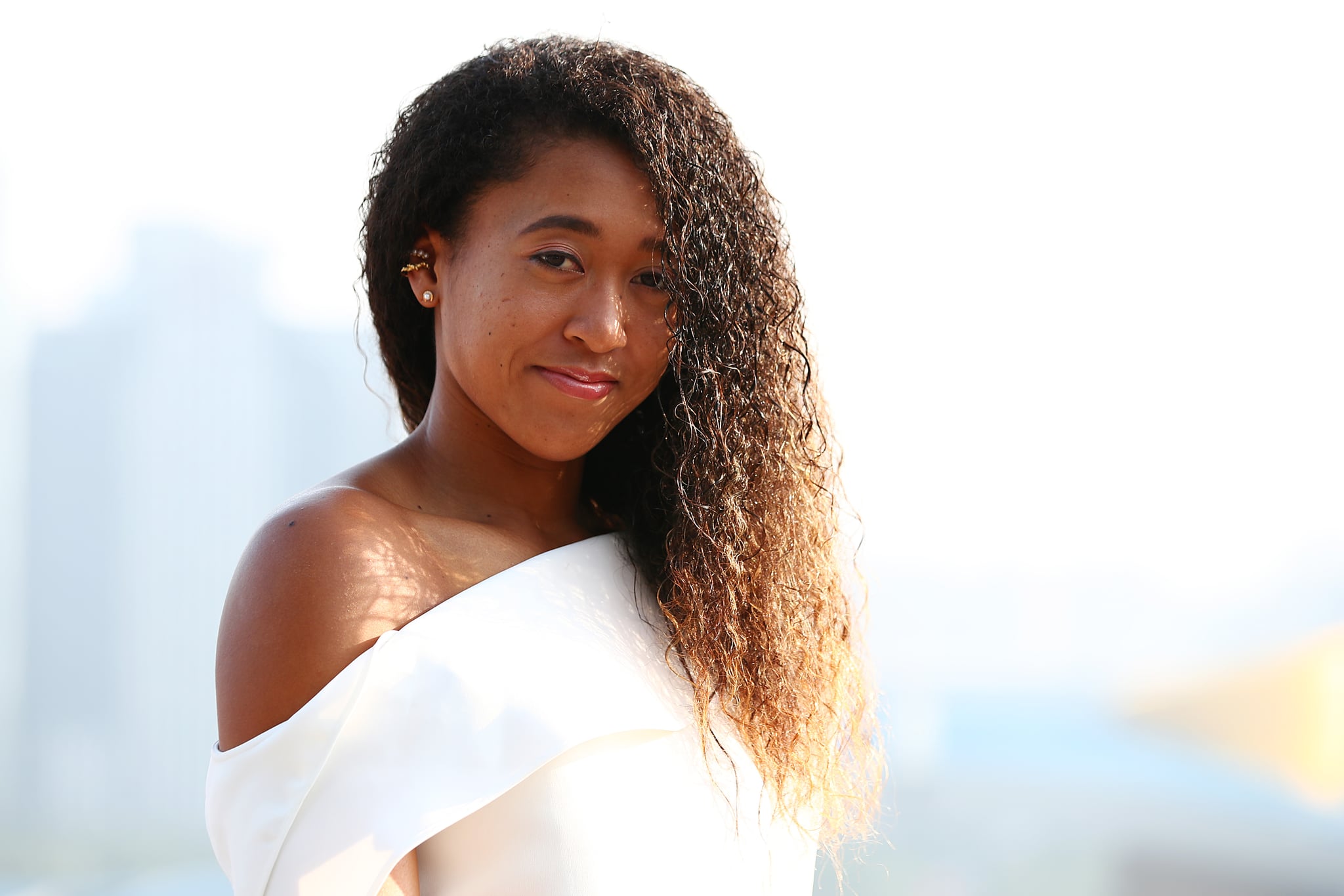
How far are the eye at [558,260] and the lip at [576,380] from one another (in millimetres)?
100

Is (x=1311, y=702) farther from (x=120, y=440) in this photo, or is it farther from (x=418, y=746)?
(x=120, y=440)

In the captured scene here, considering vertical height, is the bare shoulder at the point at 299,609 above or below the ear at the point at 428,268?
below

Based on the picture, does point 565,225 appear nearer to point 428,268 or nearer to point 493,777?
point 428,268

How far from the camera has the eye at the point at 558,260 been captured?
1.05 metres

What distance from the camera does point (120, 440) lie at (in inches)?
91.6

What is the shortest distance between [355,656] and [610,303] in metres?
0.42

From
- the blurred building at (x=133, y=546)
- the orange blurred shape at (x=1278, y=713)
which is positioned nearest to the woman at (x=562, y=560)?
the blurred building at (x=133, y=546)

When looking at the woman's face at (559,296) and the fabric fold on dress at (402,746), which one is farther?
the woman's face at (559,296)

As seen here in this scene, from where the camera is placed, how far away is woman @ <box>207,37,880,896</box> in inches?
36.1

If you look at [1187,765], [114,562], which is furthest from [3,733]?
[1187,765]

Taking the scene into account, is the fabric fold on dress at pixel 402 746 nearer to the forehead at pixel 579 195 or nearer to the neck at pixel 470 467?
the neck at pixel 470 467

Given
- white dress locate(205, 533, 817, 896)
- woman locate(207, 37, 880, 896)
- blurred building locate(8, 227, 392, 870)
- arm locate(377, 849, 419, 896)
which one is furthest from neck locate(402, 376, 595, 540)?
blurred building locate(8, 227, 392, 870)

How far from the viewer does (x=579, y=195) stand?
106 centimetres

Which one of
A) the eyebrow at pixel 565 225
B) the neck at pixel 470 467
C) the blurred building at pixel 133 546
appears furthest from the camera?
the blurred building at pixel 133 546
